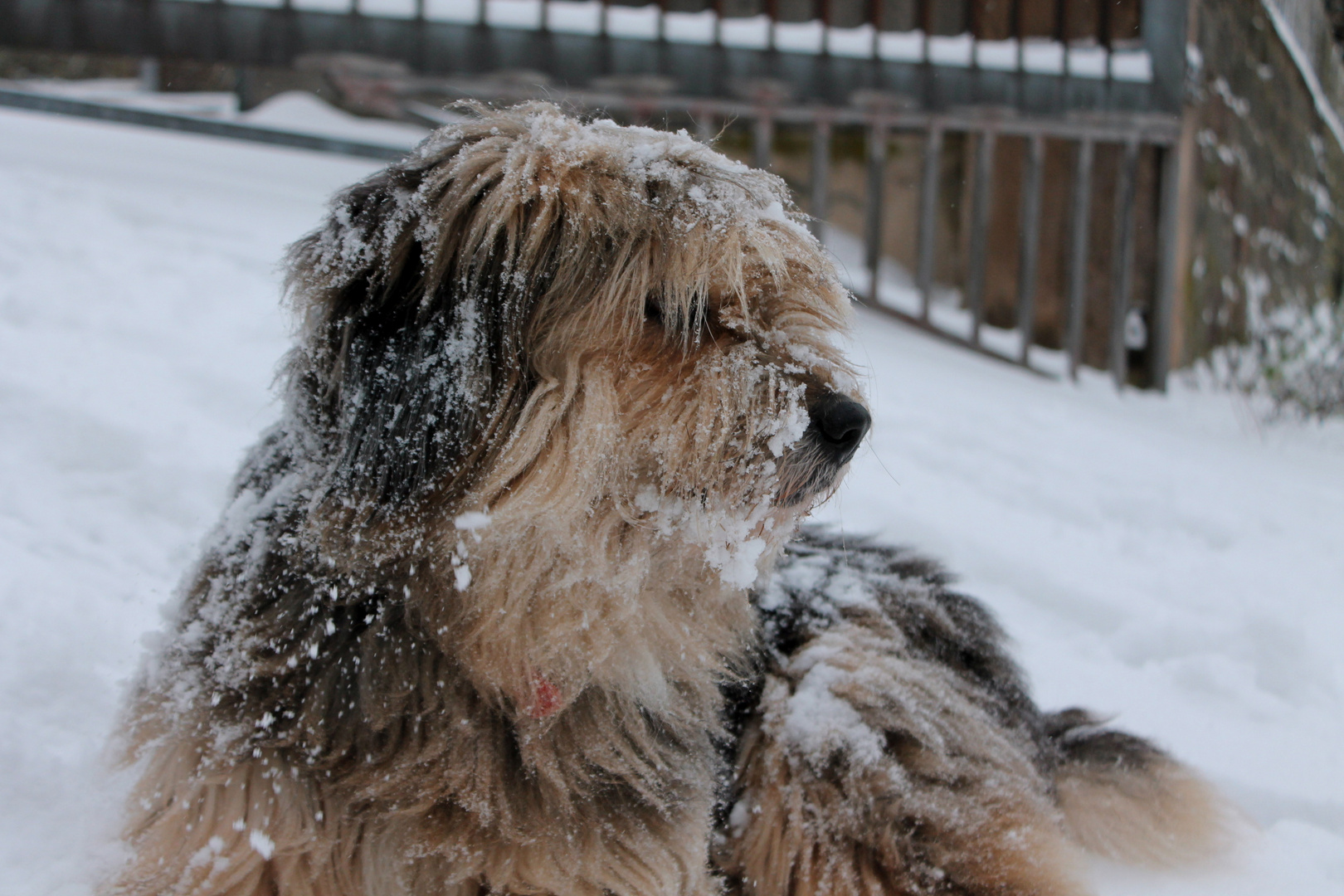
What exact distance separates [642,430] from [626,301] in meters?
0.23

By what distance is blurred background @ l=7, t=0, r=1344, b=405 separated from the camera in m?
6.18

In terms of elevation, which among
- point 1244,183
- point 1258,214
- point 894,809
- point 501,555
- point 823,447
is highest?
point 1244,183

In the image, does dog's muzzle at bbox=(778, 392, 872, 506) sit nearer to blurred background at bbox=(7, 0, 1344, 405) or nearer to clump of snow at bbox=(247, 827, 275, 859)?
clump of snow at bbox=(247, 827, 275, 859)

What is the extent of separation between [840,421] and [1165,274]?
20.8ft

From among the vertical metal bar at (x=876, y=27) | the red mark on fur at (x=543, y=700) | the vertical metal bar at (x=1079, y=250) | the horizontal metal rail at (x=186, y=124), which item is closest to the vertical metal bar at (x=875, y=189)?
the vertical metal bar at (x=876, y=27)

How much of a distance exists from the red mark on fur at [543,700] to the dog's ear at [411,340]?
1.21 feet

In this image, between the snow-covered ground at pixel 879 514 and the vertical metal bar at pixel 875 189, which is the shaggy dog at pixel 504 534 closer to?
the snow-covered ground at pixel 879 514

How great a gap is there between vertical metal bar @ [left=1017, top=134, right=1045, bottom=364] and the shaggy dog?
5.28m

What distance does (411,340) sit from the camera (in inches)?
66.9

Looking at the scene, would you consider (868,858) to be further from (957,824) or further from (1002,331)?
(1002,331)

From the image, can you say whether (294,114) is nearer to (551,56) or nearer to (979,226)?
(551,56)

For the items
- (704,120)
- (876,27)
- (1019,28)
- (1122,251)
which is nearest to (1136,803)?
(704,120)

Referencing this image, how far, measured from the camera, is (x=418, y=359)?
1688 mm

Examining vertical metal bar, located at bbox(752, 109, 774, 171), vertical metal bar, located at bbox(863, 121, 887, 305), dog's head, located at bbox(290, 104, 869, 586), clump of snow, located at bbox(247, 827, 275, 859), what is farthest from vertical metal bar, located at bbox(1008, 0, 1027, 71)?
clump of snow, located at bbox(247, 827, 275, 859)
